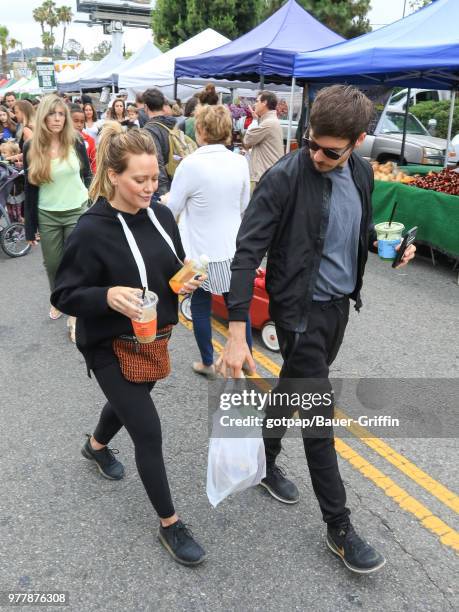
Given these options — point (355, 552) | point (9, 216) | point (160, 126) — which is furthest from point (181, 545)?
point (9, 216)

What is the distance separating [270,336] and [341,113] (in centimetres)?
284

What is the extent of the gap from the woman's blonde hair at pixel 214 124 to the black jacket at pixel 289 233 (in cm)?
139

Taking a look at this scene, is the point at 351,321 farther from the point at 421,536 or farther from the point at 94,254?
the point at 94,254

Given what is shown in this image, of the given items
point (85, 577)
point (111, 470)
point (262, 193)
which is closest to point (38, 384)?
point (111, 470)

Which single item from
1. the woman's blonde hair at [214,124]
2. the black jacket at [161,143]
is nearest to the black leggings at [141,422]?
the woman's blonde hair at [214,124]

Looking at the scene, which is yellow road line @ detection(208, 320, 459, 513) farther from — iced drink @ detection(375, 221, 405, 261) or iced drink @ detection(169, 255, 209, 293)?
iced drink @ detection(169, 255, 209, 293)

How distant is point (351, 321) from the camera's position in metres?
5.29

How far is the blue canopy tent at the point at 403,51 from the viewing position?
21.8ft

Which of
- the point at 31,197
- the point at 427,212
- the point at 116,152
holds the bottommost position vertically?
the point at 427,212

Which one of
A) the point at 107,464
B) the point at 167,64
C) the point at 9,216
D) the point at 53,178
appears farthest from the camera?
the point at 167,64

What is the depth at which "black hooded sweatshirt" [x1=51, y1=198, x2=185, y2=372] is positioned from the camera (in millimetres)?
2174

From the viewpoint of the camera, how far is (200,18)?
2864 cm

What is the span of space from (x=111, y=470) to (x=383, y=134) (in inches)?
554

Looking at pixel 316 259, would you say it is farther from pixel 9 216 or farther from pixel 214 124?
pixel 9 216
